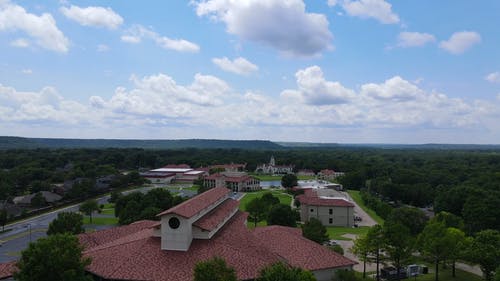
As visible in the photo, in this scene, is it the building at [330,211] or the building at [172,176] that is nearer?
the building at [330,211]

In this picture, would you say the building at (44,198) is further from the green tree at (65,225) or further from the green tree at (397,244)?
the green tree at (397,244)

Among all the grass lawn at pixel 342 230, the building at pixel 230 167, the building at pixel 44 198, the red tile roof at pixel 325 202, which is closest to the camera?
the grass lawn at pixel 342 230

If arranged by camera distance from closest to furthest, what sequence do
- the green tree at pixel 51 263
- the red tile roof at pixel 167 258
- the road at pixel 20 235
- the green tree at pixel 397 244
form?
1. the green tree at pixel 51 263
2. the red tile roof at pixel 167 258
3. the green tree at pixel 397 244
4. the road at pixel 20 235

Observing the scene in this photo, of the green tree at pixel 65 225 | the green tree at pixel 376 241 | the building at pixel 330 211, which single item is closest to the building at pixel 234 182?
the building at pixel 330 211

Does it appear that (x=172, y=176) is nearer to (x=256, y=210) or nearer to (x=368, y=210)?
(x=368, y=210)

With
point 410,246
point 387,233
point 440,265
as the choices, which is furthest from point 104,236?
point 440,265

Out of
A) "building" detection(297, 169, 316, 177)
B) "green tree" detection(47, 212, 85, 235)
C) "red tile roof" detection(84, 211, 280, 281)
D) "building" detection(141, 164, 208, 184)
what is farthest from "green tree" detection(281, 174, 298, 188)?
"red tile roof" detection(84, 211, 280, 281)

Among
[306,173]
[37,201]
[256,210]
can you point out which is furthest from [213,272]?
[306,173]
